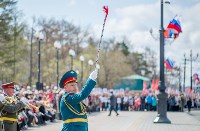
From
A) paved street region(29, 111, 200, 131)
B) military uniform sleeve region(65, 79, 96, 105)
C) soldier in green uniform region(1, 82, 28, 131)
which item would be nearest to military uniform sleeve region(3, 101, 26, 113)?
soldier in green uniform region(1, 82, 28, 131)

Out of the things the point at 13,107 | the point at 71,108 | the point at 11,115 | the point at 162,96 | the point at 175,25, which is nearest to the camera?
Answer: the point at 71,108

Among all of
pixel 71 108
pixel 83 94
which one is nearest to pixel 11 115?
pixel 71 108

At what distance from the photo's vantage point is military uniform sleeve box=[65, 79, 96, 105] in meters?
8.23

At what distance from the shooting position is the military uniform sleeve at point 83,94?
8.23 meters

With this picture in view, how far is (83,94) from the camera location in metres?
8.27

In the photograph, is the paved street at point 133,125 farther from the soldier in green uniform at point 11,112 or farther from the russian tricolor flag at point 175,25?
the soldier in green uniform at point 11,112

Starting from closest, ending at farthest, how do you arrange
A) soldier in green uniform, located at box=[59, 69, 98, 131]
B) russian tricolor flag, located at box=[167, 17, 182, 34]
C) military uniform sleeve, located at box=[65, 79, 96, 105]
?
military uniform sleeve, located at box=[65, 79, 96, 105] < soldier in green uniform, located at box=[59, 69, 98, 131] < russian tricolor flag, located at box=[167, 17, 182, 34]

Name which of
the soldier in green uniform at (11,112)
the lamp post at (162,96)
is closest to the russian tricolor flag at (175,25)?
the lamp post at (162,96)

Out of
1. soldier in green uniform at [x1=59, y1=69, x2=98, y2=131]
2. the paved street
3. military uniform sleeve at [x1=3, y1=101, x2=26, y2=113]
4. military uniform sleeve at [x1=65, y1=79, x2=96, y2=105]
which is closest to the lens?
military uniform sleeve at [x1=65, y1=79, x2=96, y2=105]

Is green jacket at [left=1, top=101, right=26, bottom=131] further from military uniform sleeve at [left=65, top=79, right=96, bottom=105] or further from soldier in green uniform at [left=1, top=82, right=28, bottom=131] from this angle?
military uniform sleeve at [left=65, top=79, right=96, bottom=105]

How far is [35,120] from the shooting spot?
23.3 meters

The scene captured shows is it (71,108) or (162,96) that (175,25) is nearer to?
(162,96)

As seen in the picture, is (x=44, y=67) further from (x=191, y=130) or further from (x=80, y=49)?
(x=191, y=130)

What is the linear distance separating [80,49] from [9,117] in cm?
6433
